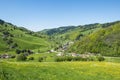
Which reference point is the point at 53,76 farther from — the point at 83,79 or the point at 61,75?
the point at 83,79

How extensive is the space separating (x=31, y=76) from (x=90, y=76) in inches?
402

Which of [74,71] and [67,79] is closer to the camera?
[67,79]

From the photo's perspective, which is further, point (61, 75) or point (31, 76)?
A: point (61, 75)

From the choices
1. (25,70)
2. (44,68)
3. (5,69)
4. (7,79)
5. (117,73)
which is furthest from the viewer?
(117,73)

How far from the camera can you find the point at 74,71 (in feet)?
138

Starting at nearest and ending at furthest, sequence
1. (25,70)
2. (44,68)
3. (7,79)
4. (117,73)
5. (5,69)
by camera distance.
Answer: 1. (7,79)
2. (5,69)
3. (25,70)
4. (44,68)
5. (117,73)

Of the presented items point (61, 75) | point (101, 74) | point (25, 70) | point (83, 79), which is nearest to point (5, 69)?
point (25, 70)

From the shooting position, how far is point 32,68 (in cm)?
4019

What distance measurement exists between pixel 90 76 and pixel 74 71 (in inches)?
124

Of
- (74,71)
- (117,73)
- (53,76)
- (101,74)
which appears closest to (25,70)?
(53,76)

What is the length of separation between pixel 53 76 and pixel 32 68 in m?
4.53

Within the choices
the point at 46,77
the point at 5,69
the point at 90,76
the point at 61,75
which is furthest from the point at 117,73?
the point at 5,69

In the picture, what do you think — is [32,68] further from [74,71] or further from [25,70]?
[74,71]

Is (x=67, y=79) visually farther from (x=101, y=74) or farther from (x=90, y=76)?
(x=101, y=74)
